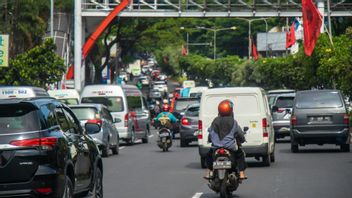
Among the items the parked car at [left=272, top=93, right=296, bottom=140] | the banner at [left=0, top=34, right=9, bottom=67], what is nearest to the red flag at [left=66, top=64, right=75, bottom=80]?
the banner at [left=0, top=34, right=9, bottom=67]

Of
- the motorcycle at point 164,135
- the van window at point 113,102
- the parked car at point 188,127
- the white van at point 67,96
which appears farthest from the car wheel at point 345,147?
the white van at point 67,96

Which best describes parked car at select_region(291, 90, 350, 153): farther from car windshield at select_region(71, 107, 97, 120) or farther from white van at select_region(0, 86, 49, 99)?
white van at select_region(0, 86, 49, 99)

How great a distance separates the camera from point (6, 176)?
12539 millimetres

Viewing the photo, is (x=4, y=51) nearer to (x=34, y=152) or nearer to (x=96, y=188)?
(x=96, y=188)

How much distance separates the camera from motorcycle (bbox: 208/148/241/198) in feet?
55.7

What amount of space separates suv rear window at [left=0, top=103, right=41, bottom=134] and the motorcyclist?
5030 millimetres

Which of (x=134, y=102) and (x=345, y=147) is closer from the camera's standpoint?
(x=345, y=147)

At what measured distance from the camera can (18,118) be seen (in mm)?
12852

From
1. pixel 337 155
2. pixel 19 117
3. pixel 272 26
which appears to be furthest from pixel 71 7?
pixel 272 26

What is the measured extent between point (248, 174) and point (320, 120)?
319 inches

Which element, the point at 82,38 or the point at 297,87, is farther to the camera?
the point at 297,87

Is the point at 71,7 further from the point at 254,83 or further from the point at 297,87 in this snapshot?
the point at 254,83

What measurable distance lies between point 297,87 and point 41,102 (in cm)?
5563

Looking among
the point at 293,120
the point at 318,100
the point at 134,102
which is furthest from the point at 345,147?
the point at 134,102
